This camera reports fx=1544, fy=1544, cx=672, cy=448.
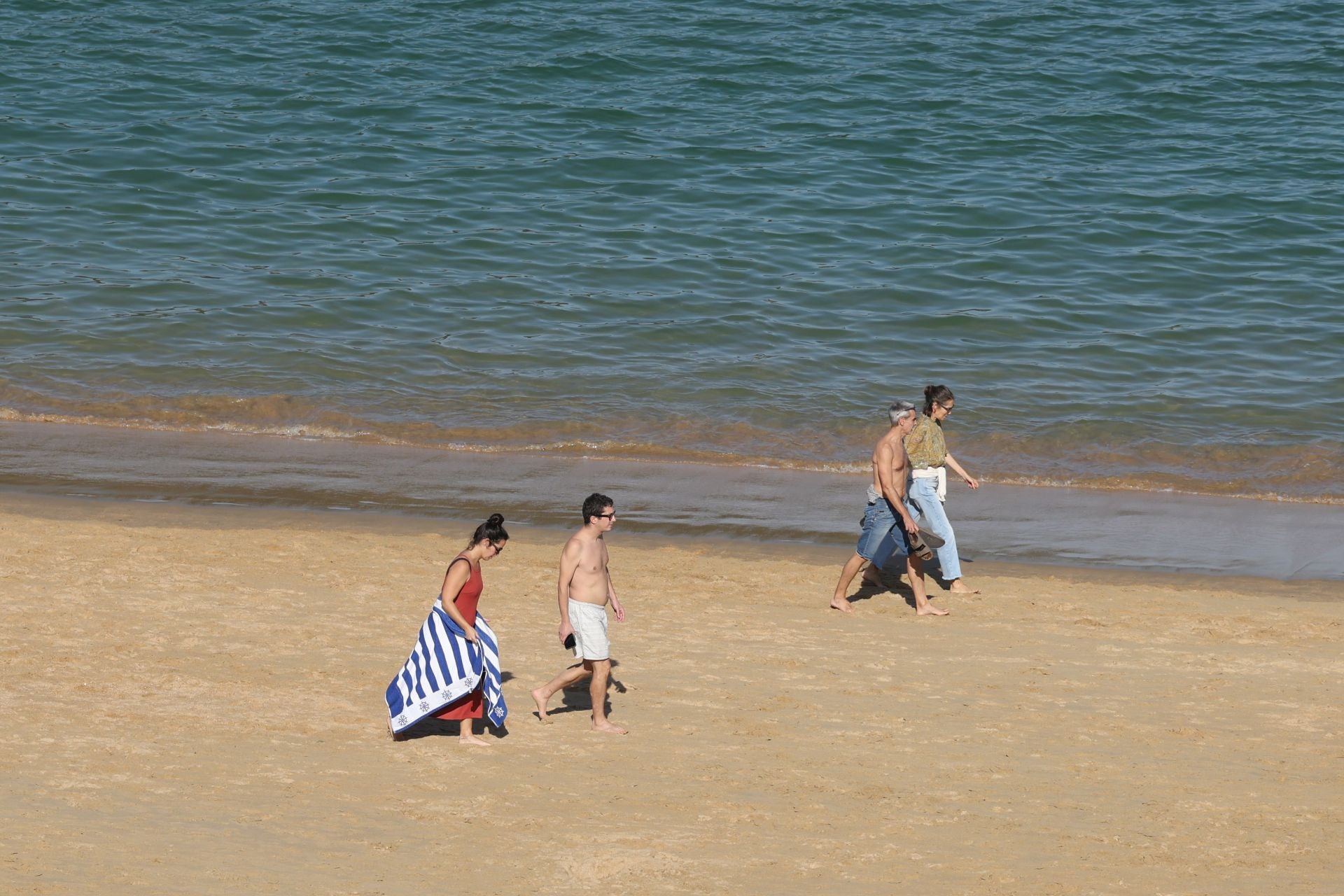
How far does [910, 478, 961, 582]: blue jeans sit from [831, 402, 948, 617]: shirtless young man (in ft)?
0.86

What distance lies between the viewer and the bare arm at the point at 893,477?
10.5 meters

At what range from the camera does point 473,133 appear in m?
24.3

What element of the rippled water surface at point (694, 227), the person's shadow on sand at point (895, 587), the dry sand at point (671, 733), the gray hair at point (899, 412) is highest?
the rippled water surface at point (694, 227)

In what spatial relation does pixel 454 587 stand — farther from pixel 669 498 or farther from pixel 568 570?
pixel 669 498

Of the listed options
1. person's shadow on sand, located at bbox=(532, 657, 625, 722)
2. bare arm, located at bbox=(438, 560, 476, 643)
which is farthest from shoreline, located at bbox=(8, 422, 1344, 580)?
bare arm, located at bbox=(438, 560, 476, 643)

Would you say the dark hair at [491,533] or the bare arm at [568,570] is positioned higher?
the dark hair at [491,533]

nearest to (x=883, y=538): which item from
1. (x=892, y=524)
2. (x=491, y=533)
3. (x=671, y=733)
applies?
(x=892, y=524)

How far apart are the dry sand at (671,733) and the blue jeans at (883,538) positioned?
0.46 m

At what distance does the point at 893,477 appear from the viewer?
10586 millimetres

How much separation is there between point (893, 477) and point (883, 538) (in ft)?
1.41

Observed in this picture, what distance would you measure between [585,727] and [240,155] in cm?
1709

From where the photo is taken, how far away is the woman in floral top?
35.7ft

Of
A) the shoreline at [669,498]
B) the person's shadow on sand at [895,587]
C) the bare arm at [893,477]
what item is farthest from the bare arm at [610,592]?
the shoreline at [669,498]

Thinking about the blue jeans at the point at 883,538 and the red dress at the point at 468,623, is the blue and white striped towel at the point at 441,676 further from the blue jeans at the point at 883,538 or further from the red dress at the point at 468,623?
the blue jeans at the point at 883,538
